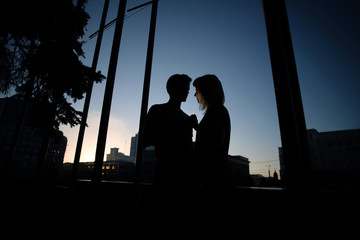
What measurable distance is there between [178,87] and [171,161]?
67 centimetres

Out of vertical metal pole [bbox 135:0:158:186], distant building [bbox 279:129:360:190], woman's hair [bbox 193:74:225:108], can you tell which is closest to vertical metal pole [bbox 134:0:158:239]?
vertical metal pole [bbox 135:0:158:186]

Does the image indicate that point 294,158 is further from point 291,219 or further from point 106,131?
point 106,131

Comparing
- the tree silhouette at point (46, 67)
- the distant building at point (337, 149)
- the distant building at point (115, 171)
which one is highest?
the distant building at point (337, 149)

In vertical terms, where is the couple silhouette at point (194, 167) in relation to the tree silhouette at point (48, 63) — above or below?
below

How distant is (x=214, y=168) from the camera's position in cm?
114

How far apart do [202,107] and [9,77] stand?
6254mm

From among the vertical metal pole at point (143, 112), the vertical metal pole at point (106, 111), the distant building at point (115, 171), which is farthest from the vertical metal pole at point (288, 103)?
the distant building at point (115, 171)

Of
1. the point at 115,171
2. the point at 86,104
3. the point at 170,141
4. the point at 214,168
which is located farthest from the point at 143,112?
the point at 115,171

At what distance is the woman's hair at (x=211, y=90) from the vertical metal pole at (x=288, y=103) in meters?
0.44

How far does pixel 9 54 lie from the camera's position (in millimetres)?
4590

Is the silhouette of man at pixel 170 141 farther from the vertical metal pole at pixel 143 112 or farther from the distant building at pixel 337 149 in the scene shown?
the distant building at pixel 337 149

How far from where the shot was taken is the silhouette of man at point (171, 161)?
1.21m

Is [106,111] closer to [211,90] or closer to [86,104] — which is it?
[86,104]

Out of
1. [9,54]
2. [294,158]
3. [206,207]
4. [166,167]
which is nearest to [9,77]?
[9,54]
